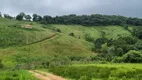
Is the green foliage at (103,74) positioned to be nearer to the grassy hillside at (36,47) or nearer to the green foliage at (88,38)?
the grassy hillside at (36,47)

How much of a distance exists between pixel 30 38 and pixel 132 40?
127 ft

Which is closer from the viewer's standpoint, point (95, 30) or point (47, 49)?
point (47, 49)

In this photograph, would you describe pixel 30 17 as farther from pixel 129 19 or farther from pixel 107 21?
pixel 129 19

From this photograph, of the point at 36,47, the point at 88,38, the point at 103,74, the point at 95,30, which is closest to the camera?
the point at 103,74

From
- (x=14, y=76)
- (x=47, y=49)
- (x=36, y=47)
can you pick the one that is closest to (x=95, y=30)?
(x=47, y=49)

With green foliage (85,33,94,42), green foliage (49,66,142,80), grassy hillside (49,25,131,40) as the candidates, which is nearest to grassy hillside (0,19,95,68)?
green foliage (85,33,94,42)

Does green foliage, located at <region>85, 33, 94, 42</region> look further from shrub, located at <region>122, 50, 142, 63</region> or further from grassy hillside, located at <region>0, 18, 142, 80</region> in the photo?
shrub, located at <region>122, 50, 142, 63</region>

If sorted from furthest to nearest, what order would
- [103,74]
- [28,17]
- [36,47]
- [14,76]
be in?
[28,17] → [36,47] → [103,74] → [14,76]

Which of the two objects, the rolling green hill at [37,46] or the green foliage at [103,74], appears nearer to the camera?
the green foliage at [103,74]

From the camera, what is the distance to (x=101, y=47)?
411 feet

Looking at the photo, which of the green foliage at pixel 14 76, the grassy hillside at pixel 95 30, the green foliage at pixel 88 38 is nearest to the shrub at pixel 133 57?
the green foliage at pixel 14 76

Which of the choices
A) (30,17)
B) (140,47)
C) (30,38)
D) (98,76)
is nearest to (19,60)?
(30,38)

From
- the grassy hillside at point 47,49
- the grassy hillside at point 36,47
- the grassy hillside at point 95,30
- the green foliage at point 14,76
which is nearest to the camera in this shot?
the green foliage at point 14,76

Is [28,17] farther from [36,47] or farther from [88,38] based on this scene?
[36,47]
